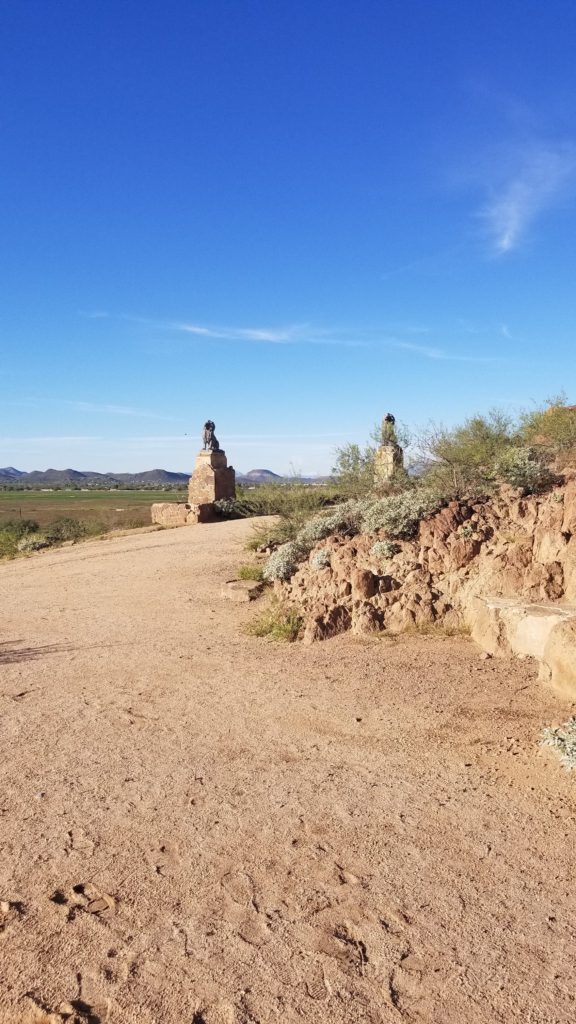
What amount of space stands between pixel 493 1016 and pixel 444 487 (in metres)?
6.79

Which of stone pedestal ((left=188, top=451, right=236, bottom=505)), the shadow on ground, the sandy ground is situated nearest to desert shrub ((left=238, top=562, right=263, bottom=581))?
the sandy ground

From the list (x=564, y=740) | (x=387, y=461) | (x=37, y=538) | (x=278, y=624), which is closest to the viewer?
(x=564, y=740)

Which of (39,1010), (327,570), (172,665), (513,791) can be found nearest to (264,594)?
(327,570)

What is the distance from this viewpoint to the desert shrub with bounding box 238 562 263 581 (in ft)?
33.2

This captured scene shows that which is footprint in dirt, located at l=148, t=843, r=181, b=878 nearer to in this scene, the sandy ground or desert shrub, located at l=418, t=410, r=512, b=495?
the sandy ground

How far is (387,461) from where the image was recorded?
11.8 m

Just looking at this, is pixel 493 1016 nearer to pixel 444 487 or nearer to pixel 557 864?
pixel 557 864

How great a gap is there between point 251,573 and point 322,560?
2131mm

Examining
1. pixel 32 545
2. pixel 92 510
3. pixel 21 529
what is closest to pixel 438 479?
pixel 32 545

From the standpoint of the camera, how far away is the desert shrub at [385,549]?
7965 millimetres

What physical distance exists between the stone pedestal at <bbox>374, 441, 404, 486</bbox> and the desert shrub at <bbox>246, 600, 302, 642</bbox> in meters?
3.05

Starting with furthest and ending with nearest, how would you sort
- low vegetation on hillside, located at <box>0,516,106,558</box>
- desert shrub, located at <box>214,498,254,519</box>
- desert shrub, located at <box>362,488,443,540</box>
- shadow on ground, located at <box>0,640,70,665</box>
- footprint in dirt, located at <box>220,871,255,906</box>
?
desert shrub, located at <box>214,498,254,519</box> < low vegetation on hillside, located at <box>0,516,106,558</box> < desert shrub, located at <box>362,488,443,540</box> < shadow on ground, located at <box>0,640,70,665</box> < footprint in dirt, located at <box>220,871,255,906</box>

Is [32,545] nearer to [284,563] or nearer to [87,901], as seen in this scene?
[284,563]

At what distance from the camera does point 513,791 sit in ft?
13.8
